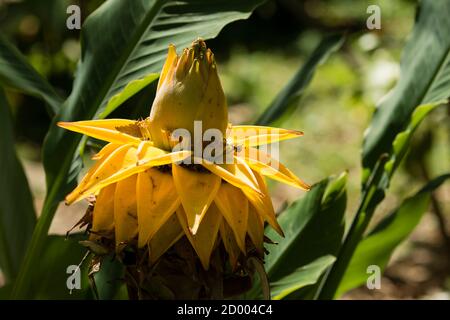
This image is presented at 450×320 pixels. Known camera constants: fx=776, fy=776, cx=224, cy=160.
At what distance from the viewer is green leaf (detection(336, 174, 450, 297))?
63.0 inches

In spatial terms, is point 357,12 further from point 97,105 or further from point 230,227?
point 230,227

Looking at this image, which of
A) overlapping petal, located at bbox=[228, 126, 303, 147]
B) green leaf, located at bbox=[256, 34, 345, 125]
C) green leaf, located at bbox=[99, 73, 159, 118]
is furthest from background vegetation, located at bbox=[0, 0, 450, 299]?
overlapping petal, located at bbox=[228, 126, 303, 147]

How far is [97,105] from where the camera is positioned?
57.1 inches

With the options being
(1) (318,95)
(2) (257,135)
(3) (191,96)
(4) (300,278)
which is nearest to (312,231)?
(4) (300,278)

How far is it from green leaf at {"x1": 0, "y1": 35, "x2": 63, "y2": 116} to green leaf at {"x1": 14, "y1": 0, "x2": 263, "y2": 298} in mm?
56

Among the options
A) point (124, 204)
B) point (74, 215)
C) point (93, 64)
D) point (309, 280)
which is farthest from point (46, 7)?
point (124, 204)

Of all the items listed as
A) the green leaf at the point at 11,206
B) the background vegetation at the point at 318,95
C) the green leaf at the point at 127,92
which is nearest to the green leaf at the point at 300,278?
the green leaf at the point at 127,92

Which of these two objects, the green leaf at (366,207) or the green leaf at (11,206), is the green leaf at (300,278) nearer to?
the green leaf at (366,207)

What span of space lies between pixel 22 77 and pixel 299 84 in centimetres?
60

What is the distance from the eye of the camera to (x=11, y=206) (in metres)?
1.66

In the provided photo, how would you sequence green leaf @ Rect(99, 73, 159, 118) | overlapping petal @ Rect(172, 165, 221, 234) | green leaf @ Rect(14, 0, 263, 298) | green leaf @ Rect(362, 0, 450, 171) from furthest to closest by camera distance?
green leaf @ Rect(362, 0, 450, 171) → green leaf @ Rect(14, 0, 263, 298) → green leaf @ Rect(99, 73, 159, 118) → overlapping petal @ Rect(172, 165, 221, 234)

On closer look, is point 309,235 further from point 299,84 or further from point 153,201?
point 153,201

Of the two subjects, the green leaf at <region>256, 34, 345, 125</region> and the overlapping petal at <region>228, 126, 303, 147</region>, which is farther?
the green leaf at <region>256, 34, 345, 125</region>

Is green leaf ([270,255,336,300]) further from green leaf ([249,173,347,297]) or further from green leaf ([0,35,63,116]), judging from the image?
green leaf ([0,35,63,116])
